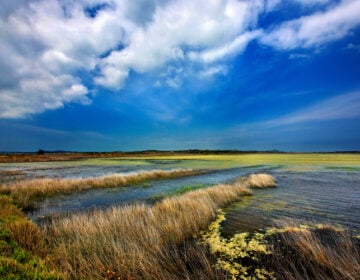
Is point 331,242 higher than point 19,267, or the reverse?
point 19,267

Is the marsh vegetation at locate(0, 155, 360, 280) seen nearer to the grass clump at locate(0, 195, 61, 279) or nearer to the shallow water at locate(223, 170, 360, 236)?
the grass clump at locate(0, 195, 61, 279)

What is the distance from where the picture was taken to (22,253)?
5055 mm

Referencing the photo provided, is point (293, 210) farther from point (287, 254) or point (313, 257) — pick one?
point (313, 257)

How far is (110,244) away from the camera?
6.11 m

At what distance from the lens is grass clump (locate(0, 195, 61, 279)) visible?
4.07 metres

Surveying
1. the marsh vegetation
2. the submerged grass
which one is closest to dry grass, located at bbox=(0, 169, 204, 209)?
the marsh vegetation

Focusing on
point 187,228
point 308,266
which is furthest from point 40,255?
point 308,266

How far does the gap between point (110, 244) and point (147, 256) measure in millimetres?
1391

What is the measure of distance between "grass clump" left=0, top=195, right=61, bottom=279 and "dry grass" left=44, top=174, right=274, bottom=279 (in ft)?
1.35

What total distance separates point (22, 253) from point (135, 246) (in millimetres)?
2810

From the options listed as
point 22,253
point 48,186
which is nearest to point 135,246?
Result: point 22,253

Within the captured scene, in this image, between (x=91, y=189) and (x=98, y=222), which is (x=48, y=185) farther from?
(x=98, y=222)

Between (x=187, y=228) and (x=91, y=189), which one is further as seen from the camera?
(x=91, y=189)

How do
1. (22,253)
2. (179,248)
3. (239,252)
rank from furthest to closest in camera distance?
(179,248)
(239,252)
(22,253)
